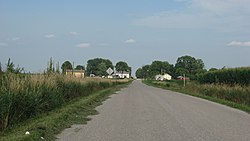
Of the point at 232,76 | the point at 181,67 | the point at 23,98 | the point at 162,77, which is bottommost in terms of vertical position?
the point at 23,98

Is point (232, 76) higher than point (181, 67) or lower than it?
lower

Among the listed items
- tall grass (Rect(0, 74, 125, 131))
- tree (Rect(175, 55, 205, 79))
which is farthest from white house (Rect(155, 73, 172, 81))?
tall grass (Rect(0, 74, 125, 131))

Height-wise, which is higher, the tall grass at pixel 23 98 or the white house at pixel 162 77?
the white house at pixel 162 77

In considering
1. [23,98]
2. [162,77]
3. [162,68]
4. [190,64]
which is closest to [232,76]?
[23,98]

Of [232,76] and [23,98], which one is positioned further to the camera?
[232,76]

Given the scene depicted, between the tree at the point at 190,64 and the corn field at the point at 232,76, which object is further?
the tree at the point at 190,64

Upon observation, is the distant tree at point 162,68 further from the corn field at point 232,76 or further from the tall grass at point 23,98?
the tall grass at point 23,98

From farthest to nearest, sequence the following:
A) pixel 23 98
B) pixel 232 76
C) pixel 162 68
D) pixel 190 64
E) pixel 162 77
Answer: pixel 162 68 < pixel 162 77 < pixel 190 64 < pixel 232 76 < pixel 23 98

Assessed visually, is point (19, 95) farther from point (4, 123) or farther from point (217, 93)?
point (217, 93)

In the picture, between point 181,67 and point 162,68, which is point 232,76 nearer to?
point 181,67

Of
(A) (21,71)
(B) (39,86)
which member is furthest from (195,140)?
(A) (21,71)

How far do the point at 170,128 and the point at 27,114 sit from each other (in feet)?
19.6

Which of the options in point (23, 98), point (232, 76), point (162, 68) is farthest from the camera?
point (162, 68)

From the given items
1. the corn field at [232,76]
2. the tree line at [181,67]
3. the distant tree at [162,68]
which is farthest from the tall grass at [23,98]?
the distant tree at [162,68]
